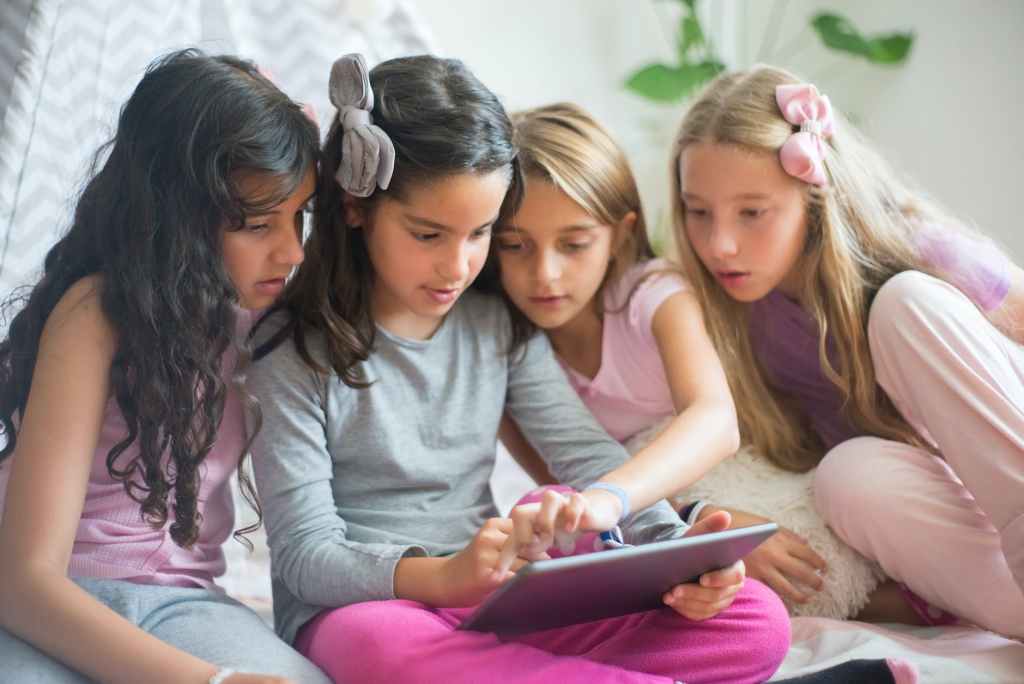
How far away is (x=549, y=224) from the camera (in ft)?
4.04

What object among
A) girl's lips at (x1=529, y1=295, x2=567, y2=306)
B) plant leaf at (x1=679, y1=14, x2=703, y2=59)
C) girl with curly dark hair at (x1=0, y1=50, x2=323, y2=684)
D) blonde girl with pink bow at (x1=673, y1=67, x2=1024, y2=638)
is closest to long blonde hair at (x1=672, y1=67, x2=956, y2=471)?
blonde girl with pink bow at (x1=673, y1=67, x2=1024, y2=638)

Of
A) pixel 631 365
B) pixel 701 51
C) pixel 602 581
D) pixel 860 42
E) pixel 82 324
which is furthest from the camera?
pixel 701 51

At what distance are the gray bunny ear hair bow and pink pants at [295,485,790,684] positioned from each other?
16.1 inches

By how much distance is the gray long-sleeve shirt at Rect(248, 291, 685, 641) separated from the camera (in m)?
1.09

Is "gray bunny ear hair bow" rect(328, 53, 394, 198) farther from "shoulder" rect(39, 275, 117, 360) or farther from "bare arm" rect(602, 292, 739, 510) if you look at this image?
"bare arm" rect(602, 292, 739, 510)

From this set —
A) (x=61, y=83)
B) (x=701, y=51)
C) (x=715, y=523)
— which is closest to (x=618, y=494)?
(x=715, y=523)

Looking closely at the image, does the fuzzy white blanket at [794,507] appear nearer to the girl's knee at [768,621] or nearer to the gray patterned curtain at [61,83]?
the girl's knee at [768,621]

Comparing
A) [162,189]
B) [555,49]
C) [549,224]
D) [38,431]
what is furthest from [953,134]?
[38,431]

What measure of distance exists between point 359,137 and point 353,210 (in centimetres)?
11

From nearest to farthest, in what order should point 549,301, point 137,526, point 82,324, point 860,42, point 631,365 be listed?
point 82,324 < point 137,526 < point 549,301 < point 631,365 < point 860,42

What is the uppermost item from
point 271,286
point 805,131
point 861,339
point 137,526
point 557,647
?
point 805,131

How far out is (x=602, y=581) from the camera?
2.96 feet

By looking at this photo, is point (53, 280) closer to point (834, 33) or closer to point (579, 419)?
point (579, 419)

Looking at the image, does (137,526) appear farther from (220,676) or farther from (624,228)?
(624,228)
